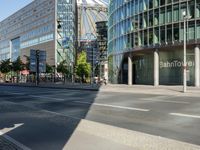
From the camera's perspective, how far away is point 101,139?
921 centimetres

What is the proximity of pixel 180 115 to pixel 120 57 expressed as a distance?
51.9m

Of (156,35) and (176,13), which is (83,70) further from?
(176,13)

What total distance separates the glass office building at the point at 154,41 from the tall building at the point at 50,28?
5132 cm

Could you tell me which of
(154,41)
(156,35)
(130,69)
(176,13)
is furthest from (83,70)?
(176,13)

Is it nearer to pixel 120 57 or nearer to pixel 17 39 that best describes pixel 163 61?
Result: pixel 120 57

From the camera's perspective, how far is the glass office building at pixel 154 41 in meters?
50.8

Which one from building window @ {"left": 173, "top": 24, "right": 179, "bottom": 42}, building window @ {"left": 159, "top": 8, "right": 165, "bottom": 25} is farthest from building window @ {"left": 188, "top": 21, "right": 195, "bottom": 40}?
building window @ {"left": 159, "top": 8, "right": 165, "bottom": 25}

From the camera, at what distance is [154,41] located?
182 ft

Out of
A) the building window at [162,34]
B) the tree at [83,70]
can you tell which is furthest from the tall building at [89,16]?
the building window at [162,34]

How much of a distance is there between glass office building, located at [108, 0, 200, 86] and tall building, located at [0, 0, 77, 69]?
168 ft

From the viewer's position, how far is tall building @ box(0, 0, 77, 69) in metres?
118

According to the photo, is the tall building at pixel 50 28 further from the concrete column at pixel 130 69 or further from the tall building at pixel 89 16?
the concrete column at pixel 130 69

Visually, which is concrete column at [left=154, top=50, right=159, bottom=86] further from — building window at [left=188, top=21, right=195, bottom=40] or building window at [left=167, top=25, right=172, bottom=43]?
building window at [left=188, top=21, right=195, bottom=40]

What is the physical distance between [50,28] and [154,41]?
2773 inches
